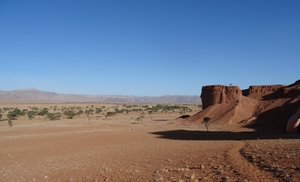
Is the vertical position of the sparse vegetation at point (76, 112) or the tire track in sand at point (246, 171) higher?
the tire track in sand at point (246, 171)

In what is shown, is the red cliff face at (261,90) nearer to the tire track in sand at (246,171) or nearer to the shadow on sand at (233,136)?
the shadow on sand at (233,136)

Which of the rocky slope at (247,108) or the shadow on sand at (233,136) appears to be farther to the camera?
the rocky slope at (247,108)

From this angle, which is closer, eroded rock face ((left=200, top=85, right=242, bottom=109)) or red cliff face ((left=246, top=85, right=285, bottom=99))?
eroded rock face ((left=200, top=85, right=242, bottom=109))

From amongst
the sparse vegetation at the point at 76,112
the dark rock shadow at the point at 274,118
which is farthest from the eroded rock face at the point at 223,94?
the sparse vegetation at the point at 76,112

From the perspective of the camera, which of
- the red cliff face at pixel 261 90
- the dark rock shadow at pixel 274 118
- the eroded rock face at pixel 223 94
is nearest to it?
the dark rock shadow at pixel 274 118

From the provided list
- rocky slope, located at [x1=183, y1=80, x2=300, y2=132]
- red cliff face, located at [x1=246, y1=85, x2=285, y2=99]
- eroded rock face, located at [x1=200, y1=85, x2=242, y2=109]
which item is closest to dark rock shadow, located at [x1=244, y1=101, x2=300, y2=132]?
rocky slope, located at [x1=183, y1=80, x2=300, y2=132]

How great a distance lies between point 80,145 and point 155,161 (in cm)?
1053

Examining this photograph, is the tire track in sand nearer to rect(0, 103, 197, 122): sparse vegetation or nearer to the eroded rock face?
the eroded rock face

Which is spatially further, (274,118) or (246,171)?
(274,118)

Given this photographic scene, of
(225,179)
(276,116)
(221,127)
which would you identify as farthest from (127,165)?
(276,116)

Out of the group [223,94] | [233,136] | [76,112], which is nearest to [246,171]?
[233,136]

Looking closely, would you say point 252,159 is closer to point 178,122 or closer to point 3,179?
point 3,179

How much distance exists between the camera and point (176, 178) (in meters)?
9.80

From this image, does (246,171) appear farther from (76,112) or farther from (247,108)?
(76,112)
